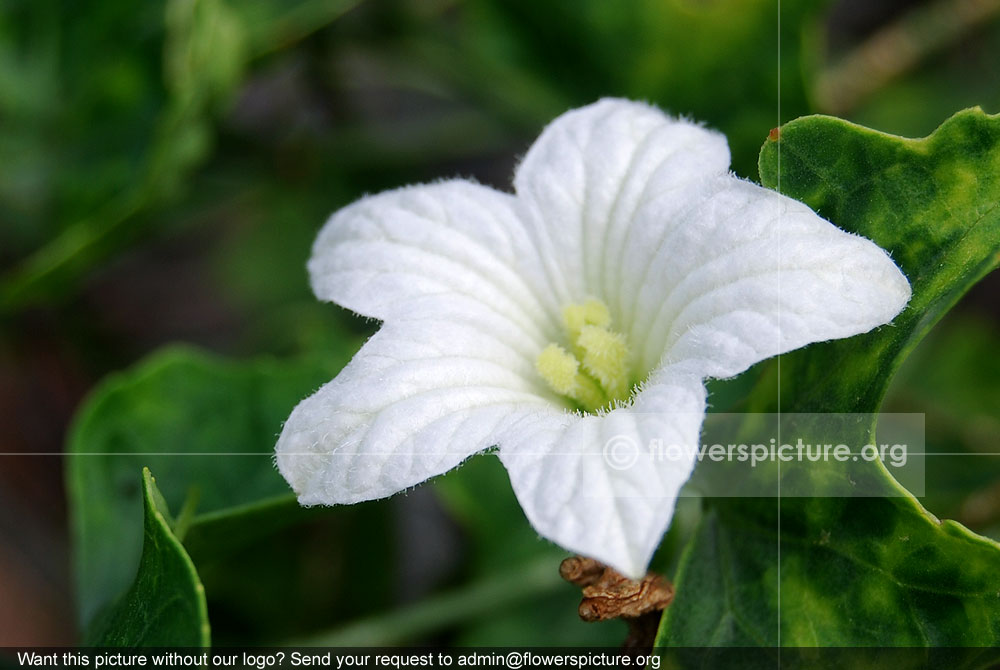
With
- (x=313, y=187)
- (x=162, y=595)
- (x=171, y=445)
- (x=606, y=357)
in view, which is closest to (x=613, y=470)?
(x=606, y=357)

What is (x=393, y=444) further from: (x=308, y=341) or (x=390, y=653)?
(x=308, y=341)

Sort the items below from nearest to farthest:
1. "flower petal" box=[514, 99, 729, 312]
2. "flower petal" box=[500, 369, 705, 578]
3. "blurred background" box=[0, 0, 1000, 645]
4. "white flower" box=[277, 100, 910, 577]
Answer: "flower petal" box=[500, 369, 705, 578]
"white flower" box=[277, 100, 910, 577]
"flower petal" box=[514, 99, 729, 312]
"blurred background" box=[0, 0, 1000, 645]

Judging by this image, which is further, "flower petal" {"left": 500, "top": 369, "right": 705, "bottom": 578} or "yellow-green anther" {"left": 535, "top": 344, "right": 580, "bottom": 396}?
"yellow-green anther" {"left": 535, "top": 344, "right": 580, "bottom": 396}

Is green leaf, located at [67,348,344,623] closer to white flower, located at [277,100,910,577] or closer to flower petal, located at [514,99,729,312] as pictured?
white flower, located at [277,100,910,577]

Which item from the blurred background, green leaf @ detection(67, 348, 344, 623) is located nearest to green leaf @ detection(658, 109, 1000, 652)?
the blurred background

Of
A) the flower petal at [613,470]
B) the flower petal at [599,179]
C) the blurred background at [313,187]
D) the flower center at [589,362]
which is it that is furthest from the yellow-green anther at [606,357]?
the blurred background at [313,187]

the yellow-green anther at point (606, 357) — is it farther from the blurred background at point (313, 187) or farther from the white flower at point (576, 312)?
the blurred background at point (313, 187)

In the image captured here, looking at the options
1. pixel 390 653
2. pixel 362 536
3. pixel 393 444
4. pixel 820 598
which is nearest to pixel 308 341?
pixel 362 536
